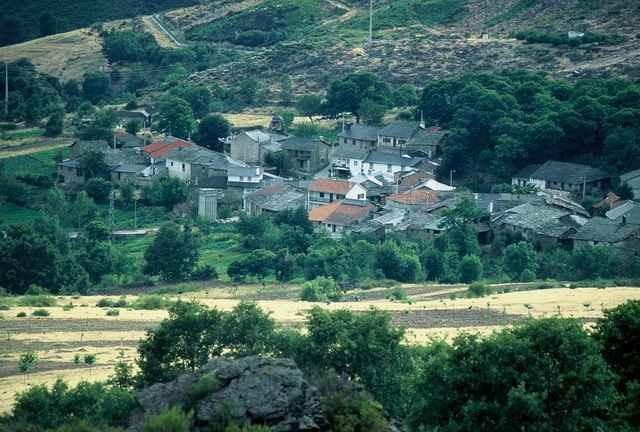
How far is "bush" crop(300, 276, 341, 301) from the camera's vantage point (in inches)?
1564

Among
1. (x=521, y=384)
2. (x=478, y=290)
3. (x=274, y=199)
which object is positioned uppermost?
(x=521, y=384)

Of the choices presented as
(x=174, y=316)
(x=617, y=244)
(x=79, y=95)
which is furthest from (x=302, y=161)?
(x=174, y=316)

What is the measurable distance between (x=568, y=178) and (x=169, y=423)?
37.0 metres

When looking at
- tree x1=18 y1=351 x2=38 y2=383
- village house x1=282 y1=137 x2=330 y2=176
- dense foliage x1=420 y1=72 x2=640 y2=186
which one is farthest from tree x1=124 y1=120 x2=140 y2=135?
tree x1=18 y1=351 x2=38 y2=383

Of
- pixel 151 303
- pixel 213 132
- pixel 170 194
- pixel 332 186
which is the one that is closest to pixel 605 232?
pixel 332 186

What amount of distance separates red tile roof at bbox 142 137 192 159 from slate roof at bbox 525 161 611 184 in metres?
17.6

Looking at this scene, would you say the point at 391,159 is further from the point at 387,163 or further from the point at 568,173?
the point at 568,173

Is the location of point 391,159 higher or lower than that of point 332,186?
higher

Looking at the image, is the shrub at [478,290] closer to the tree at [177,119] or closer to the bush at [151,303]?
the bush at [151,303]

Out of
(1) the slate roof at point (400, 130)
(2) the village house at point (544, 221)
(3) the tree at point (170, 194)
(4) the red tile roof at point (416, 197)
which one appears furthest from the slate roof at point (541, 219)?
(3) the tree at point (170, 194)

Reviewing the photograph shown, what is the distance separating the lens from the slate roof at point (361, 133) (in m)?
60.5

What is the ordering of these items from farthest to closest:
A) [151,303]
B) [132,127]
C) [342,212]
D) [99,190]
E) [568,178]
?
1. [132,127]
2. [99,190]
3. [568,178]
4. [342,212]
5. [151,303]

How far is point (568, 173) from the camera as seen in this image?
52781 mm

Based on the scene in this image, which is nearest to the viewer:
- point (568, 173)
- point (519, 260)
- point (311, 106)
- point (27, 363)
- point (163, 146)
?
point (27, 363)
